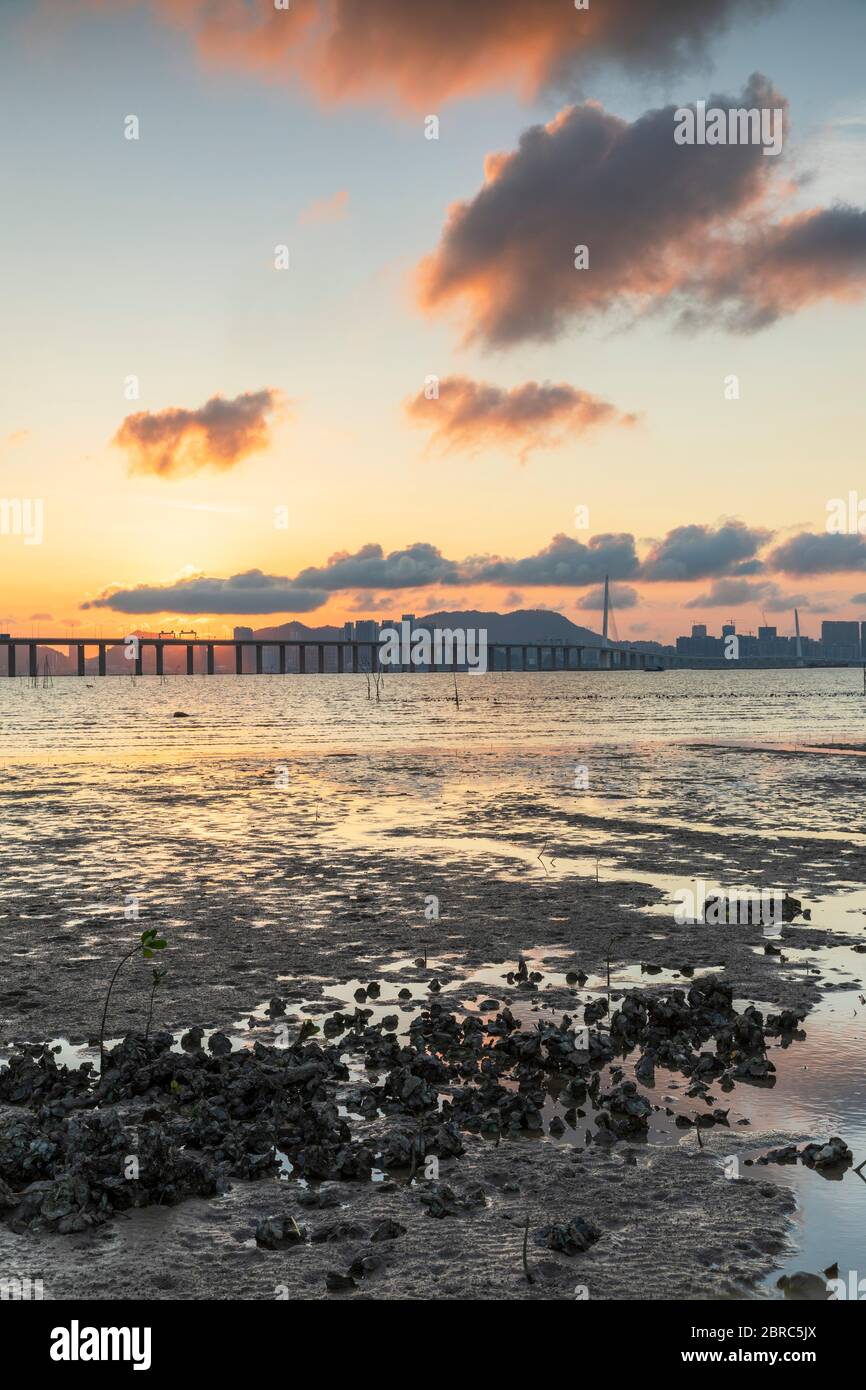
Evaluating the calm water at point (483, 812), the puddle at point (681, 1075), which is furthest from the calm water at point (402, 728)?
the puddle at point (681, 1075)

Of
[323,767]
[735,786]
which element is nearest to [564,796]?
[735,786]

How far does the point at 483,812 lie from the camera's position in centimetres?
→ 3017

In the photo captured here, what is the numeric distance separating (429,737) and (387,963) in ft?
176

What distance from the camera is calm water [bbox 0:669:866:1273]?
32.6ft

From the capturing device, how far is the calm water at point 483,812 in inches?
391

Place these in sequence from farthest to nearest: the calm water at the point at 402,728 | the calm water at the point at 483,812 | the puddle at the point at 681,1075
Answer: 1. the calm water at the point at 402,728
2. the calm water at the point at 483,812
3. the puddle at the point at 681,1075

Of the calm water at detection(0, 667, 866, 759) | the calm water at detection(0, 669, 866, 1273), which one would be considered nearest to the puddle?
the calm water at detection(0, 669, 866, 1273)

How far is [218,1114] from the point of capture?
860cm

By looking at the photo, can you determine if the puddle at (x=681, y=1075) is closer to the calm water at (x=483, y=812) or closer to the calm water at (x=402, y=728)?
the calm water at (x=483, y=812)

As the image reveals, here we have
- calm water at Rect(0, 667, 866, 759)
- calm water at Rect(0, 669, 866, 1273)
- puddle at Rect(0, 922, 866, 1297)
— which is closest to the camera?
puddle at Rect(0, 922, 866, 1297)

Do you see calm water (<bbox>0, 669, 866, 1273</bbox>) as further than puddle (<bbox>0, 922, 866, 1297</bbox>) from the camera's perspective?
Yes

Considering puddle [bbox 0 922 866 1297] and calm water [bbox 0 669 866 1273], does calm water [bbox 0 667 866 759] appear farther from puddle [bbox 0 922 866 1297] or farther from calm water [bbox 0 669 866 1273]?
puddle [bbox 0 922 866 1297]

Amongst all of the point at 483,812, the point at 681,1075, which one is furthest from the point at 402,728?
the point at 681,1075

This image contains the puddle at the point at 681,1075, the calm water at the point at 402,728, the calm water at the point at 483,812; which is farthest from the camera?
the calm water at the point at 402,728
